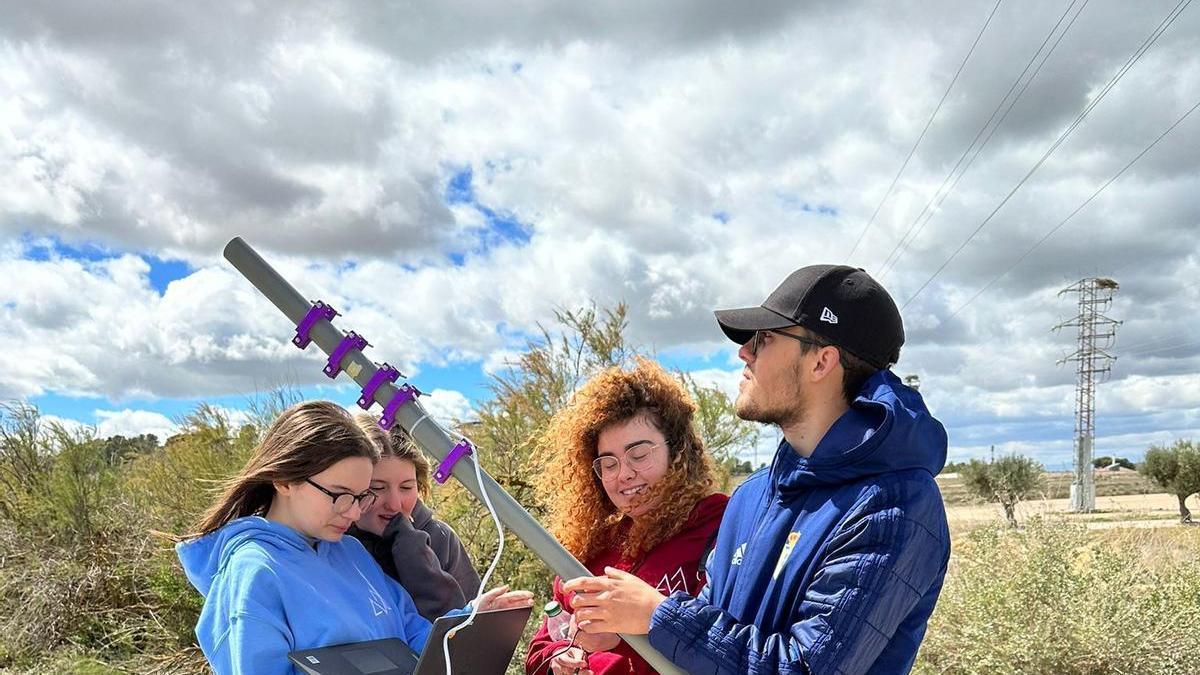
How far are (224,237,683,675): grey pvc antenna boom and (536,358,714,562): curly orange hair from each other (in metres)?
0.92

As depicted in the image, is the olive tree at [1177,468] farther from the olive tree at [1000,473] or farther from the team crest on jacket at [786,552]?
the team crest on jacket at [786,552]

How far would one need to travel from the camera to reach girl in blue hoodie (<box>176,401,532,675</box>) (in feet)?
8.55

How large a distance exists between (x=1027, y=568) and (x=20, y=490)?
12094 mm

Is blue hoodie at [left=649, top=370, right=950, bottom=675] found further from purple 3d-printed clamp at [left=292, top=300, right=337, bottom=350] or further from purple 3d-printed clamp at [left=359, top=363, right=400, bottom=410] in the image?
purple 3d-printed clamp at [left=292, top=300, right=337, bottom=350]

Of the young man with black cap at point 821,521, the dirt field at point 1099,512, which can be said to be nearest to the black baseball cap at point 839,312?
the young man with black cap at point 821,521

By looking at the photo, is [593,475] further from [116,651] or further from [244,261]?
[116,651]

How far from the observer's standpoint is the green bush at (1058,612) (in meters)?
6.85

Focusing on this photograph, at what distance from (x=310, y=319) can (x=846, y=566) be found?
1478 millimetres

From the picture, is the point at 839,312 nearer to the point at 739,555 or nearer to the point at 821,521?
the point at 821,521

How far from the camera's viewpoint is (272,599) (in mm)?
2662

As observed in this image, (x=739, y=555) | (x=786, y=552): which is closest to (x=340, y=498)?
(x=739, y=555)

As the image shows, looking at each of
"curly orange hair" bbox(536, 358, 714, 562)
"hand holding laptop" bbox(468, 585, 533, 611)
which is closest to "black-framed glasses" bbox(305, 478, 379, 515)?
"hand holding laptop" bbox(468, 585, 533, 611)

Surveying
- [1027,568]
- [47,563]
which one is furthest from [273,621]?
[47,563]

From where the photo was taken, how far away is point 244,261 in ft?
7.97
